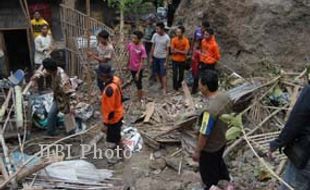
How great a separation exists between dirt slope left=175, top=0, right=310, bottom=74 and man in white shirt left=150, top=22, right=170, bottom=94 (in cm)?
192

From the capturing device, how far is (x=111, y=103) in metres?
7.00

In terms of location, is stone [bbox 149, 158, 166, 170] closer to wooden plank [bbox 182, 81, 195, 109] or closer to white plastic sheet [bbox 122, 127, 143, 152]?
white plastic sheet [bbox 122, 127, 143, 152]

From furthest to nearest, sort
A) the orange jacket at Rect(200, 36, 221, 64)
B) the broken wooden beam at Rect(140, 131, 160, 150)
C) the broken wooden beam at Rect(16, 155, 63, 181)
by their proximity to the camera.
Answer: the orange jacket at Rect(200, 36, 221, 64) < the broken wooden beam at Rect(140, 131, 160, 150) < the broken wooden beam at Rect(16, 155, 63, 181)

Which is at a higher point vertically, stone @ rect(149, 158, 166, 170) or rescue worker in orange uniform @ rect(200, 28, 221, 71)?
rescue worker in orange uniform @ rect(200, 28, 221, 71)

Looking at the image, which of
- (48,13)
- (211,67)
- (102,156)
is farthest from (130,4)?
(102,156)

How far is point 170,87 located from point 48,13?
5.77m

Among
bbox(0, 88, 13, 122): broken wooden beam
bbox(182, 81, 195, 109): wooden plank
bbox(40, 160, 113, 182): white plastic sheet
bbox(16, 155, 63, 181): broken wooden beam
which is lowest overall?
bbox(40, 160, 113, 182): white plastic sheet

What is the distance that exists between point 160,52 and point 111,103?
356cm

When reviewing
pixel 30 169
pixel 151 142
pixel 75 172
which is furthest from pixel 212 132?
pixel 151 142

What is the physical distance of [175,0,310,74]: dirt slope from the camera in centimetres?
1088

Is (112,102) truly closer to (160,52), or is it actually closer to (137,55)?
(137,55)

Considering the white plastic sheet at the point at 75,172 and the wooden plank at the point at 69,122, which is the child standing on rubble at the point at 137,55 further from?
the white plastic sheet at the point at 75,172

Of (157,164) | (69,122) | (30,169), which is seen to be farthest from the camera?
(69,122)

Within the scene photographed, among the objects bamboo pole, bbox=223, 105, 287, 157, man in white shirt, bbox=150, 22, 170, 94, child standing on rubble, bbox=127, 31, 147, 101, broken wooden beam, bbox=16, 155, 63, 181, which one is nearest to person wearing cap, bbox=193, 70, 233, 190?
bamboo pole, bbox=223, 105, 287, 157
